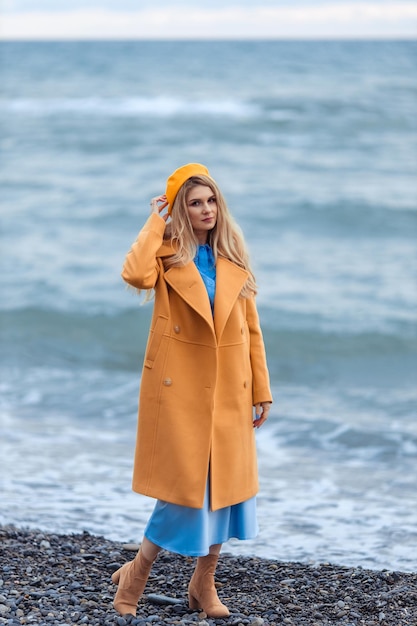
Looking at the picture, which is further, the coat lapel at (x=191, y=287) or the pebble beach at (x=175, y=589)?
the pebble beach at (x=175, y=589)

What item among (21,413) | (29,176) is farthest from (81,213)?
(21,413)

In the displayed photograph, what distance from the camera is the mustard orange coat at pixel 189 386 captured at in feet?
11.5

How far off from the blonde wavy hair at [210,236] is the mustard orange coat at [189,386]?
4 centimetres

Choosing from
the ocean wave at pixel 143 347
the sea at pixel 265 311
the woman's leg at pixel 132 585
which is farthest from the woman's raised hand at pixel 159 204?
the ocean wave at pixel 143 347

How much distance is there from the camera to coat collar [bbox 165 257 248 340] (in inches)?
139

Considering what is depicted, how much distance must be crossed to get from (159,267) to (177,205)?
259mm

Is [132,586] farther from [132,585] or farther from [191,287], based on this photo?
[191,287]

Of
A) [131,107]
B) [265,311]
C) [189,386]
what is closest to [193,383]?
[189,386]

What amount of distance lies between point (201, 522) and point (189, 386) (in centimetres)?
52

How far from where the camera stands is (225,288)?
359cm

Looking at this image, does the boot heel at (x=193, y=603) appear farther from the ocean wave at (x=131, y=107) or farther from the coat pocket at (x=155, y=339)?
the ocean wave at (x=131, y=107)

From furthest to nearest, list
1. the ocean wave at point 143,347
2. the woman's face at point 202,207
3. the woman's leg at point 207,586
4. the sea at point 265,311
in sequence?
1. the ocean wave at point 143,347
2. the sea at point 265,311
3. the woman's leg at point 207,586
4. the woman's face at point 202,207

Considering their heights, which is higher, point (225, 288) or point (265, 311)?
point (265, 311)

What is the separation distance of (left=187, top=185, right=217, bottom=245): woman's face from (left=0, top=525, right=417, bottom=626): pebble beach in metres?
1.57
